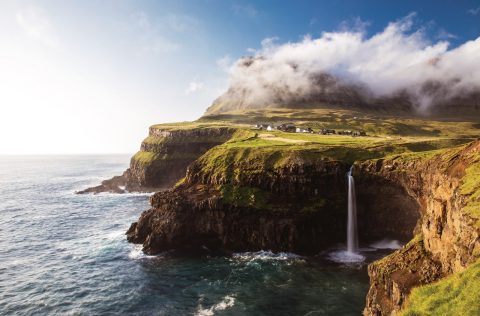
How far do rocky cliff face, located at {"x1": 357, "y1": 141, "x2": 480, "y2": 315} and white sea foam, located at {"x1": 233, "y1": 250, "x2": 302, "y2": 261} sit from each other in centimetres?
2489

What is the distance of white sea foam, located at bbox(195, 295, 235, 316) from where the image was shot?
43.2m

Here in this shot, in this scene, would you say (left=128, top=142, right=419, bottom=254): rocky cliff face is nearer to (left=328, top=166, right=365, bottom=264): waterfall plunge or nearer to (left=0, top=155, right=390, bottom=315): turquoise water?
(left=328, top=166, right=365, bottom=264): waterfall plunge

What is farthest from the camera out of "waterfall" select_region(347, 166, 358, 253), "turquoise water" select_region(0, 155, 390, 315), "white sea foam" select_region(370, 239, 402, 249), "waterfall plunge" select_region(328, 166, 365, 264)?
"white sea foam" select_region(370, 239, 402, 249)

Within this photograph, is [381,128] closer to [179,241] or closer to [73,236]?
[179,241]

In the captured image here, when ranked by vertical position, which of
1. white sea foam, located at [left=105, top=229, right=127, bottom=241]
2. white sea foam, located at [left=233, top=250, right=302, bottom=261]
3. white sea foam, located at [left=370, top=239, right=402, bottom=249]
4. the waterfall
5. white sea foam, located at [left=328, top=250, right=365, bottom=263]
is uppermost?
the waterfall

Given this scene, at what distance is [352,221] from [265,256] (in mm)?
18380

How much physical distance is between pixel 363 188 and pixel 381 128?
3831 inches

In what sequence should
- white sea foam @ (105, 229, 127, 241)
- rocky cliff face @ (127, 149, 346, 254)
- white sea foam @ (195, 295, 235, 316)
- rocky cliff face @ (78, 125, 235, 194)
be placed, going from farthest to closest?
rocky cliff face @ (78, 125, 235, 194), white sea foam @ (105, 229, 127, 241), rocky cliff face @ (127, 149, 346, 254), white sea foam @ (195, 295, 235, 316)

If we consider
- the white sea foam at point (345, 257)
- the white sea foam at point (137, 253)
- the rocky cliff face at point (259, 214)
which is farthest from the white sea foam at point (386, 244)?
the white sea foam at point (137, 253)

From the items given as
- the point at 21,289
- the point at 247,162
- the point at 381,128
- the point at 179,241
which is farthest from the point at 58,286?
the point at 381,128

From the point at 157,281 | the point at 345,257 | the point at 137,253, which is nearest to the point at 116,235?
the point at 137,253

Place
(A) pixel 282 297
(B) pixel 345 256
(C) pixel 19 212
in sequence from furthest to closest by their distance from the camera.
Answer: (C) pixel 19 212 → (B) pixel 345 256 → (A) pixel 282 297

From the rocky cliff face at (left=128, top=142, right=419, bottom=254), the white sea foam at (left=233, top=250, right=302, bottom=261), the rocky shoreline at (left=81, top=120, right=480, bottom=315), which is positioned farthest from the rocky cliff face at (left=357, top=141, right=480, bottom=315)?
the rocky cliff face at (left=128, top=142, right=419, bottom=254)

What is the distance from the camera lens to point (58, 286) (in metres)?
53.6
